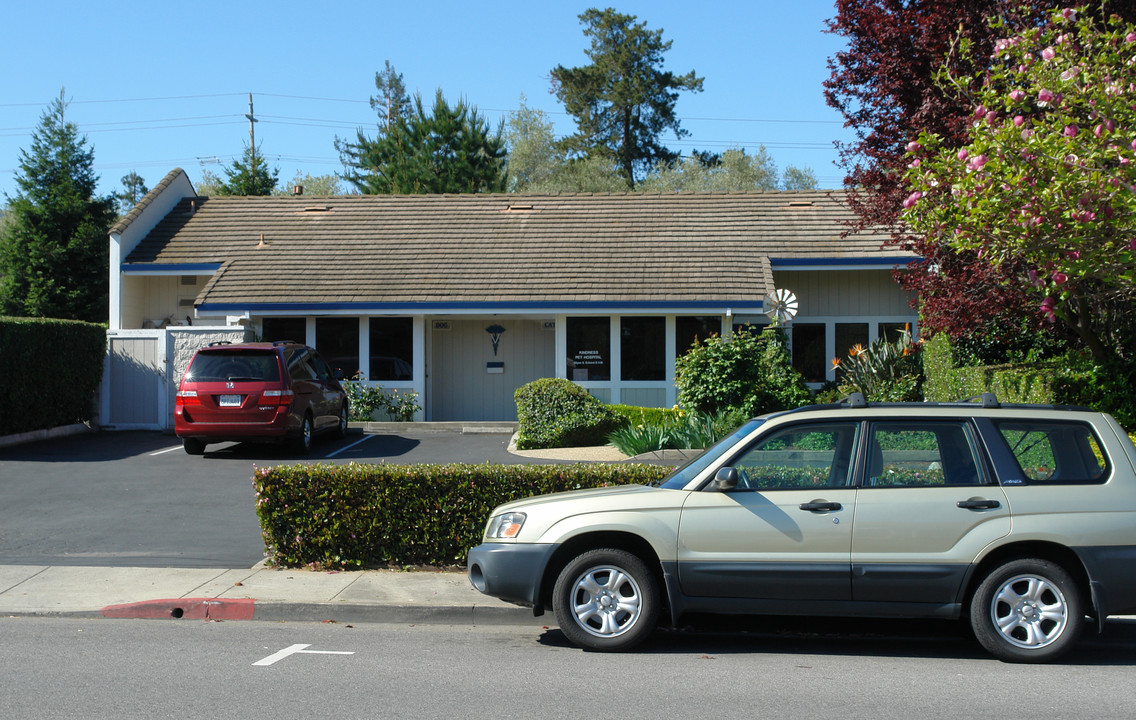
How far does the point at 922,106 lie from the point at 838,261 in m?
8.98

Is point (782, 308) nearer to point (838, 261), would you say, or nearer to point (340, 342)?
point (838, 261)

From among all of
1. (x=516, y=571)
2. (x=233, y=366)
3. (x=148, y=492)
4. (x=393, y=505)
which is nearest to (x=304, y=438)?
(x=233, y=366)

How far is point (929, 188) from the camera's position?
31.2 ft

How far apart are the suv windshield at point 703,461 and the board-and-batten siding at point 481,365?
14.3 m

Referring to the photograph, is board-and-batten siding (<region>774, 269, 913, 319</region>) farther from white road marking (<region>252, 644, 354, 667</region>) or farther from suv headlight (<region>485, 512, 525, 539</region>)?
white road marking (<region>252, 644, 354, 667</region>)

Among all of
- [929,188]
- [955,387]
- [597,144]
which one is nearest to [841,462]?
[929,188]

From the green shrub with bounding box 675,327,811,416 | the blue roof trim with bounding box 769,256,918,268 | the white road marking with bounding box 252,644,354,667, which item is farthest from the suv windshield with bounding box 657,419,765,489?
the blue roof trim with bounding box 769,256,918,268

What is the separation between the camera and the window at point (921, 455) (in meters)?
6.29

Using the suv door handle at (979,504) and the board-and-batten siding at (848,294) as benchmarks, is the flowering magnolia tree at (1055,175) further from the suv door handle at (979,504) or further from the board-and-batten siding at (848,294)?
the board-and-batten siding at (848,294)

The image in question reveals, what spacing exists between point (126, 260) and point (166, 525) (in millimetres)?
13330

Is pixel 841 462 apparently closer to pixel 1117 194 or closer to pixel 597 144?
pixel 1117 194

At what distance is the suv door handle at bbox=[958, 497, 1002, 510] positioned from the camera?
610 cm

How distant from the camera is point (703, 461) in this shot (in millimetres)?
6672

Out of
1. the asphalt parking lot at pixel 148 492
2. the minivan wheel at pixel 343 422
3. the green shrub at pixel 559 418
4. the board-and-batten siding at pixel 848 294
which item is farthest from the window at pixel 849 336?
the minivan wheel at pixel 343 422
